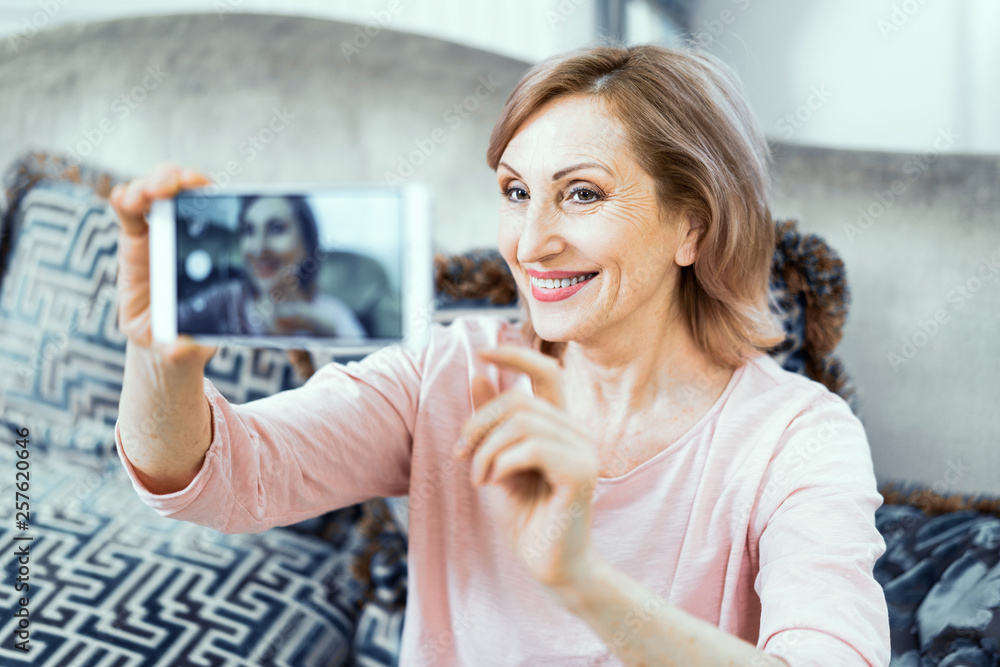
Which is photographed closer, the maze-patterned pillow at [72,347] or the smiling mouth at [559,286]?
the smiling mouth at [559,286]

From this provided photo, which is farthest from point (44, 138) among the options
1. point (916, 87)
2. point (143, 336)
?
point (916, 87)

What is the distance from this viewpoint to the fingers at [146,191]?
0.61 metres

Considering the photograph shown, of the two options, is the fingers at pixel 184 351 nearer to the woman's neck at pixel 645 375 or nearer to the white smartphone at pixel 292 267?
the white smartphone at pixel 292 267

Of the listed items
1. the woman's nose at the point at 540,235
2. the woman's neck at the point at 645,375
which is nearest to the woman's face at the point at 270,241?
the woman's nose at the point at 540,235

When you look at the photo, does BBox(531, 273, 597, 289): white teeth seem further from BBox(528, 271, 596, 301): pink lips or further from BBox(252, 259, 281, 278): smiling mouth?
BBox(252, 259, 281, 278): smiling mouth

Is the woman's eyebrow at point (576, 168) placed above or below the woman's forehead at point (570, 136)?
below

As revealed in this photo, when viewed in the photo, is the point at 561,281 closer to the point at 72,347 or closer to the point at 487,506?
the point at 487,506

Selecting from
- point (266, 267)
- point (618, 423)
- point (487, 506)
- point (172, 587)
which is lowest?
point (172, 587)

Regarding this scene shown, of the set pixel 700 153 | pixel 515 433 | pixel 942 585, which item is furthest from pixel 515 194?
pixel 942 585

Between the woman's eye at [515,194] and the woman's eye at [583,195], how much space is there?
64 mm

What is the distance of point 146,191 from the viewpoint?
2.02 feet

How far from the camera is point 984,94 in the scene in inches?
59.4

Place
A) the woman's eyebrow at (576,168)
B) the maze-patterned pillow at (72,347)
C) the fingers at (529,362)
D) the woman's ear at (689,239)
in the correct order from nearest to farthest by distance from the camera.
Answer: the fingers at (529,362) → the woman's eyebrow at (576,168) → the woman's ear at (689,239) → the maze-patterned pillow at (72,347)

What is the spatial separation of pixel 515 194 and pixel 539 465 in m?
0.46
